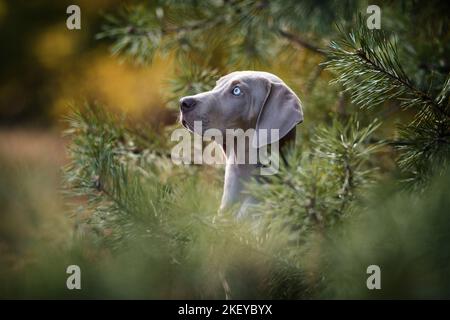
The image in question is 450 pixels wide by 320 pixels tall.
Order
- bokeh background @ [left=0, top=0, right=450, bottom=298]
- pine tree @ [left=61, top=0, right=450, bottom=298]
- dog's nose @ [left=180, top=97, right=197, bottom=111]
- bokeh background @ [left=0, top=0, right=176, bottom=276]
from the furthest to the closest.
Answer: bokeh background @ [left=0, top=0, right=176, bottom=276] < dog's nose @ [left=180, top=97, right=197, bottom=111] < pine tree @ [left=61, top=0, right=450, bottom=298] < bokeh background @ [left=0, top=0, right=450, bottom=298]

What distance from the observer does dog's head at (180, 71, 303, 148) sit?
3.25ft

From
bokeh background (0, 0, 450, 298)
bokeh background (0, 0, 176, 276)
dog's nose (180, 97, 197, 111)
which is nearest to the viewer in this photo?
bokeh background (0, 0, 450, 298)

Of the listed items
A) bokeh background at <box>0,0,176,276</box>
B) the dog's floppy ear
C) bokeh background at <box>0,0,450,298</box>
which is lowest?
bokeh background at <box>0,0,450,298</box>

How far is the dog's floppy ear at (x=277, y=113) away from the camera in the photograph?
99 cm

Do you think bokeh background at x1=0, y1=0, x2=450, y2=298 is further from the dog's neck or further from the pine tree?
the dog's neck

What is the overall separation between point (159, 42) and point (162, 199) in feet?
3.01

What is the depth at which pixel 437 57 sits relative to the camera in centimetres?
141

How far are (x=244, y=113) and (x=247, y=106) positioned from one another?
15 mm

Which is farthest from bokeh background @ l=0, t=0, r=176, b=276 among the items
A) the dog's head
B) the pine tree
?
the dog's head

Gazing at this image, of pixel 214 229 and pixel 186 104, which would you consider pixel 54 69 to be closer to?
pixel 186 104

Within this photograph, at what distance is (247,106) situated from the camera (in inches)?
40.3
